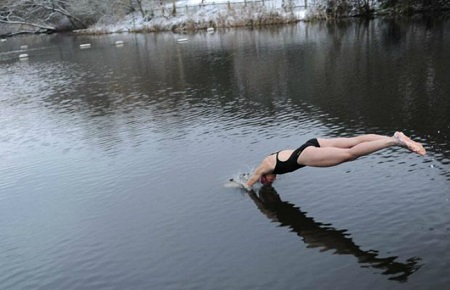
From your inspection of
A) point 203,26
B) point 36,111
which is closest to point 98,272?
point 36,111

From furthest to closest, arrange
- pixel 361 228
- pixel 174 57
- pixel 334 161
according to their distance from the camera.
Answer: pixel 174 57 < pixel 334 161 < pixel 361 228

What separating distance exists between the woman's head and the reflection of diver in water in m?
0.08

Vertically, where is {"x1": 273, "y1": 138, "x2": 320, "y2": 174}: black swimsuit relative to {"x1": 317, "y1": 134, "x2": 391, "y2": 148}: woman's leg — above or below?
below

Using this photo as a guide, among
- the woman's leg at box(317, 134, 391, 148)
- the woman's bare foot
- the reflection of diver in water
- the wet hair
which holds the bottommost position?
the reflection of diver in water

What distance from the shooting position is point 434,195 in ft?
22.3

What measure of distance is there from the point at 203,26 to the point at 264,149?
104ft

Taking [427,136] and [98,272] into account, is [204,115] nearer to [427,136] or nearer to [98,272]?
[427,136]

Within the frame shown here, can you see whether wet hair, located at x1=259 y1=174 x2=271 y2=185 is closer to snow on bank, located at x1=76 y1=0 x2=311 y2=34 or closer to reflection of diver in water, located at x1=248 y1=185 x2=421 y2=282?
reflection of diver in water, located at x1=248 y1=185 x2=421 y2=282

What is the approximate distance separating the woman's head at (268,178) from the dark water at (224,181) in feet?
0.87

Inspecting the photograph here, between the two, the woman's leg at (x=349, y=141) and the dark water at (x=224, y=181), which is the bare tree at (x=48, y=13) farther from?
the woman's leg at (x=349, y=141)

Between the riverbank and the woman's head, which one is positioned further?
the riverbank

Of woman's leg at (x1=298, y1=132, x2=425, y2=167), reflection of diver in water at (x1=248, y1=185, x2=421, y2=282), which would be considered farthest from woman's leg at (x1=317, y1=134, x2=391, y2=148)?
reflection of diver in water at (x1=248, y1=185, x2=421, y2=282)

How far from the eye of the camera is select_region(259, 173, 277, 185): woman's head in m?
7.69

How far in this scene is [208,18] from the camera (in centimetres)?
4012
